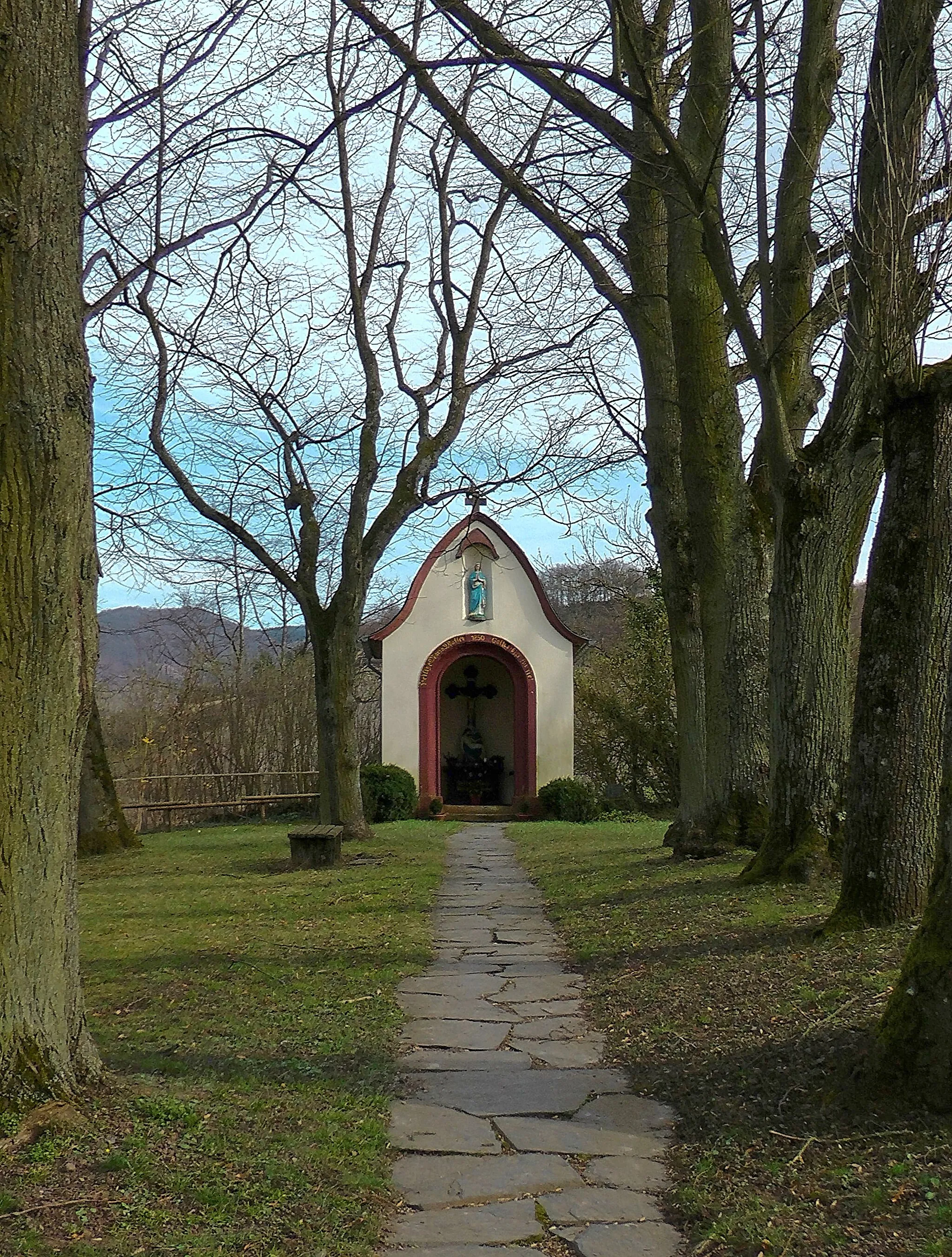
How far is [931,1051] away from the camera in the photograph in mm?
3848

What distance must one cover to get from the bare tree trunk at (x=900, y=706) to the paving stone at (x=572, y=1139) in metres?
2.61

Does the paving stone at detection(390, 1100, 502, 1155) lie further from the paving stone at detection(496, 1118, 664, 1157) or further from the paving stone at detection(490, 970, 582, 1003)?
the paving stone at detection(490, 970, 582, 1003)

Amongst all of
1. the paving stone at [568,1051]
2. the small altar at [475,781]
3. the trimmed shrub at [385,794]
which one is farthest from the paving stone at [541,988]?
the small altar at [475,781]

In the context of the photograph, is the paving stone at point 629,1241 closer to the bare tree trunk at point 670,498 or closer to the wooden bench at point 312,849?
the bare tree trunk at point 670,498

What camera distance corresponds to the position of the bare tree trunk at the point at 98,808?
50.7ft

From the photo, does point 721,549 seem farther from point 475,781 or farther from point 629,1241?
point 475,781

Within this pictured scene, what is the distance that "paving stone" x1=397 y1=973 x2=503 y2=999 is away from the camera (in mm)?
6555

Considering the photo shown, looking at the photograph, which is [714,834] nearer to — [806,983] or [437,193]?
[806,983]

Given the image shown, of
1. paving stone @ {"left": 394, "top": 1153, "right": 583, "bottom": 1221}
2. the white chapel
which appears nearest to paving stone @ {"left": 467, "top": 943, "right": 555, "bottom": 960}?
paving stone @ {"left": 394, "top": 1153, "right": 583, "bottom": 1221}

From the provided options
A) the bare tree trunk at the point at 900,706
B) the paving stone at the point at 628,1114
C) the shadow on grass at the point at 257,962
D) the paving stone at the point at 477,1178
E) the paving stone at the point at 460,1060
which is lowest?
the paving stone at the point at 460,1060

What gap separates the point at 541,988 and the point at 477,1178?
9.75 feet

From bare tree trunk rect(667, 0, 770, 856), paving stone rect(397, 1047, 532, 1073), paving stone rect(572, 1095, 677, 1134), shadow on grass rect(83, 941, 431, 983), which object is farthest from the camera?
bare tree trunk rect(667, 0, 770, 856)

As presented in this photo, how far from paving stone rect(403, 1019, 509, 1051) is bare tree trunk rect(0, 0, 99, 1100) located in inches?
77.0

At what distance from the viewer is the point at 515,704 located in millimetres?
25266
